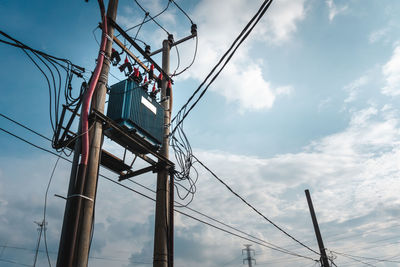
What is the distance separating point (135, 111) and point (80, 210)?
3071mm

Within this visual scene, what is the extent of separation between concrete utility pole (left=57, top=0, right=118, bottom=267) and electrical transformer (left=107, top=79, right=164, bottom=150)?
42.3 inches

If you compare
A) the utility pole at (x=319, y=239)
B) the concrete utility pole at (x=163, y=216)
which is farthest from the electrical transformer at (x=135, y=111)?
the utility pole at (x=319, y=239)

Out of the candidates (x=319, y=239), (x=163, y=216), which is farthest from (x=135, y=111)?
(x=319, y=239)

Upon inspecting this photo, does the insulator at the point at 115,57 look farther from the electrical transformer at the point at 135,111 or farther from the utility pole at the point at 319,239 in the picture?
the utility pole at the point at 319,239

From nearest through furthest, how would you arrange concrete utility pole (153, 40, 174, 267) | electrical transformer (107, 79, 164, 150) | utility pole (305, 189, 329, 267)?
concrete utility pole (153, 40, 174, 267), electrical transformer (107, 79, 164, 150), utility pole (305, 189, 329, 267)

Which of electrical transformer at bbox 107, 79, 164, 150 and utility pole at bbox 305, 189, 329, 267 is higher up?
electrical transformer at bbox 107, 79, 164, 150

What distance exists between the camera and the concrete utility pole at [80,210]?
420 cm

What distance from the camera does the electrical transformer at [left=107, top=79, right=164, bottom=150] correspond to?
664 centimetres

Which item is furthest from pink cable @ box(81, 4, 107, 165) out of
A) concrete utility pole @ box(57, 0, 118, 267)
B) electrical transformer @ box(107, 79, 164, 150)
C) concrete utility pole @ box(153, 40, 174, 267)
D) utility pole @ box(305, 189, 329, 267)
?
utility pole @ box(305, 189, 329, 267)

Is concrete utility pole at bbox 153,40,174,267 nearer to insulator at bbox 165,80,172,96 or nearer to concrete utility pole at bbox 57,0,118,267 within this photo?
insulator at bbox 165,80,172,96

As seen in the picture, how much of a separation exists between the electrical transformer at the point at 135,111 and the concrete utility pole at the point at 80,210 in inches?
42.3

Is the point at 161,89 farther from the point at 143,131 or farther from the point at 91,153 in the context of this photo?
the point at 91,153

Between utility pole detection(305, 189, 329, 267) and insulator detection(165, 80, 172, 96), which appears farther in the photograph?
utility pole detection(305, 189, 329, 267)

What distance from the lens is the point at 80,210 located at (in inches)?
181
